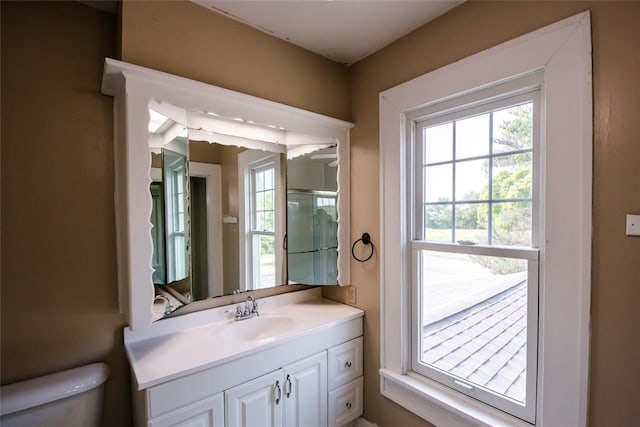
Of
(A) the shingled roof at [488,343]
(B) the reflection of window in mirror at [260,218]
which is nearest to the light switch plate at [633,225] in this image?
(A) the shingled roof at [488,343]

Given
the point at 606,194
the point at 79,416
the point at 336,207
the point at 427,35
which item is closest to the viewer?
the point at 606,194

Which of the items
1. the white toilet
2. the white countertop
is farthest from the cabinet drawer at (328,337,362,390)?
the white toilet

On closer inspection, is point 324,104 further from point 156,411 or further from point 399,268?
point 156,411

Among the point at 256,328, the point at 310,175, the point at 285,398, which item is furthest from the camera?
the point at 310,175

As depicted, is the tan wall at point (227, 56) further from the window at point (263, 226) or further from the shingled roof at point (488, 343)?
the shingled roof at point (488, 343)

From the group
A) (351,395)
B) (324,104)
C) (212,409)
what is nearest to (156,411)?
(212,409)

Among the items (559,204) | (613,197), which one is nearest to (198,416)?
(559,204)

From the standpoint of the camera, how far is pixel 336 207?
1.94 m

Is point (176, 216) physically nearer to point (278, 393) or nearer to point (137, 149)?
point (137, 149)

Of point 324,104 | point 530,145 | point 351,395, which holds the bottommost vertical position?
point 351,395

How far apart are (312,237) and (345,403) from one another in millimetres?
1047

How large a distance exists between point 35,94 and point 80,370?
48.2 inches

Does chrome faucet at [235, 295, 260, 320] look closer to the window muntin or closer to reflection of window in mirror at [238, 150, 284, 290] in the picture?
reflection of window in mirror at [238, 150, 284, 290]

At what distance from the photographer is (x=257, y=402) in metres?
1.37
